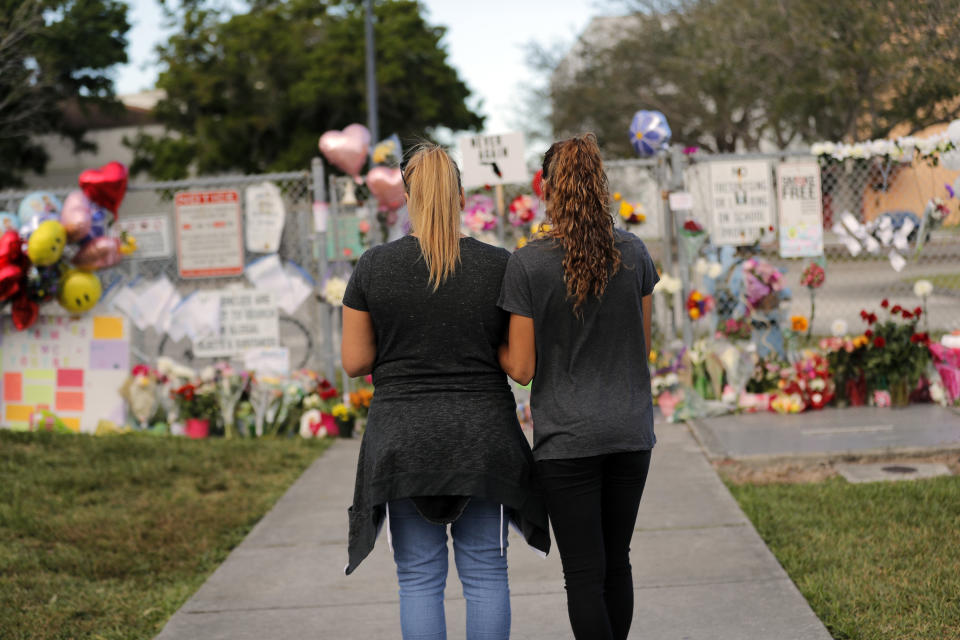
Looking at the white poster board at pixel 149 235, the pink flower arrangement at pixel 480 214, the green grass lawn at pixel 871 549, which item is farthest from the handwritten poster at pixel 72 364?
the green grass lawn at pixel 871 549

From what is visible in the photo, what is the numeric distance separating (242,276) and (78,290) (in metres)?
1.21

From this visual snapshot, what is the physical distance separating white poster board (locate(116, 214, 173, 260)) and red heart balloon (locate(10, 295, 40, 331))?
2.64 ft

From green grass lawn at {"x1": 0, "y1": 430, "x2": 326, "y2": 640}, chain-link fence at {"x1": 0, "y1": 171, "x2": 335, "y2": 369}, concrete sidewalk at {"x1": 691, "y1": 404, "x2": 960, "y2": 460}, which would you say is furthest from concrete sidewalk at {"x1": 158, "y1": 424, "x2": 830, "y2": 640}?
chain-link fence at {"x1": 0, "y1": 171, "x2": 335, "y2": 369}

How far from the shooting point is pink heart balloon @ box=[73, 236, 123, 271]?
797 cm

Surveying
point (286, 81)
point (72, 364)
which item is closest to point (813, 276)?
point (72, 364)

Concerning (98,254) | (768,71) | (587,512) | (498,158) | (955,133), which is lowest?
(587,512)

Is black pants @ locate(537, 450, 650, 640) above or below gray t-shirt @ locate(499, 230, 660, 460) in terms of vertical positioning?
below

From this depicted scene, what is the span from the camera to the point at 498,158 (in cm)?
815

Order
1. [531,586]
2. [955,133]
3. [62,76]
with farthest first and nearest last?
[62,76]
[955,133]
[531,586]

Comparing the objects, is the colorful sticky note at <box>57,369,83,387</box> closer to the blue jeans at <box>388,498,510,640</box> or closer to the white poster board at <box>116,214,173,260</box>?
the white poster board at <box>116,214,173,260</box>

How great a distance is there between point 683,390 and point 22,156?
26.1 meters

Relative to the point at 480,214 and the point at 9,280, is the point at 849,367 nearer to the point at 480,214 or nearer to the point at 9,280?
the point at 480,214

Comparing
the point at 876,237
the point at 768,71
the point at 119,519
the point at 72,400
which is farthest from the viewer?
the point at 768,71

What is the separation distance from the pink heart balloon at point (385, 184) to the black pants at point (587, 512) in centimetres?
549
